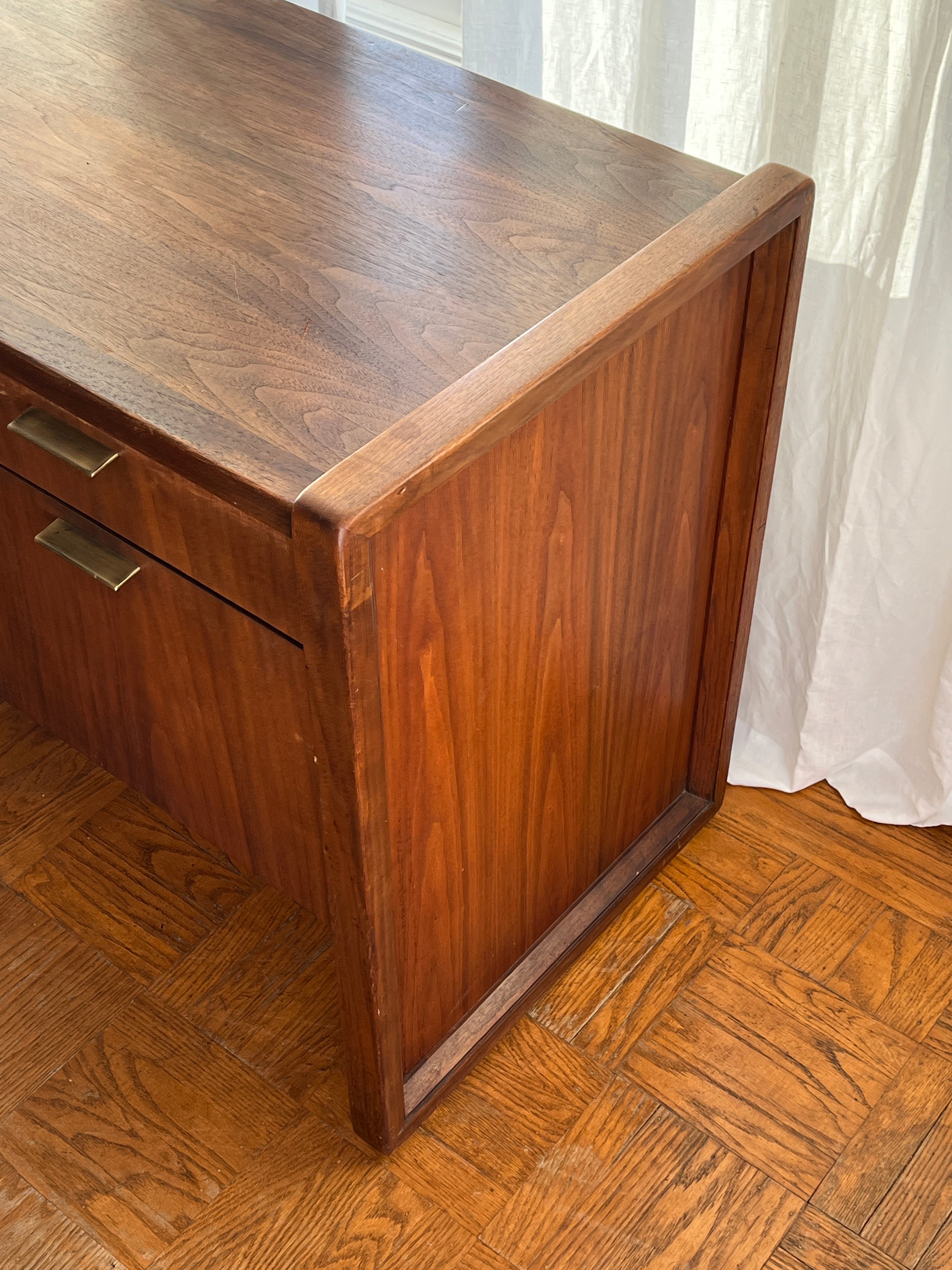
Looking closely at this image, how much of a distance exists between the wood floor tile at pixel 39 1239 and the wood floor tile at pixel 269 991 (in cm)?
16

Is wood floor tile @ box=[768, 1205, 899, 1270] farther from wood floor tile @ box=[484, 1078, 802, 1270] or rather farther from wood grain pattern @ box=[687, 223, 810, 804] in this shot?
wood grain pattern @ box=[687, 223, 810, 804]

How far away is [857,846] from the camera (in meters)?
1.19

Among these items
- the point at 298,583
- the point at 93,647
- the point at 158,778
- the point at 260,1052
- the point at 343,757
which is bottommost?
the point at 260,1052

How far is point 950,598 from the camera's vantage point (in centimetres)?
109

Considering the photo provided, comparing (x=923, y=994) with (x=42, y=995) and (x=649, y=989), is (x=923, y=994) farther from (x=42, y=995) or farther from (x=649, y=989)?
(x=42, y=995)

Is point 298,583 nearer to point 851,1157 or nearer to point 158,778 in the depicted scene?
point 158,778

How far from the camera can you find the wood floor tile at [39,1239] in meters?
0.92

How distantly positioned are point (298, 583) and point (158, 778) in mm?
382

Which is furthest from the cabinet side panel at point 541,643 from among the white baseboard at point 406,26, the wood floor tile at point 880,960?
the white baseboard at point 406,26

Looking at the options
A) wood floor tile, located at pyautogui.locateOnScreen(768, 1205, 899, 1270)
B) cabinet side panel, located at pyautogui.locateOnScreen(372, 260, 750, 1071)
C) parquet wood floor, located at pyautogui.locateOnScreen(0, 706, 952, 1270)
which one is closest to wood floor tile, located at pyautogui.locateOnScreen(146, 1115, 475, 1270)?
parquet wood floor, located at pyautogui.locateOnScreen(0, 706, 952, 1270)

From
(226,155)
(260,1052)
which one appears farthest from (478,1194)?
(226,155)

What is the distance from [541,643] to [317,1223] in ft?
1.44

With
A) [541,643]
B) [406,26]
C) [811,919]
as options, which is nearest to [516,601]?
[541,643]

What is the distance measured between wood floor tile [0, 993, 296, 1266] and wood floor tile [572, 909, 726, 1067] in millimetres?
239
